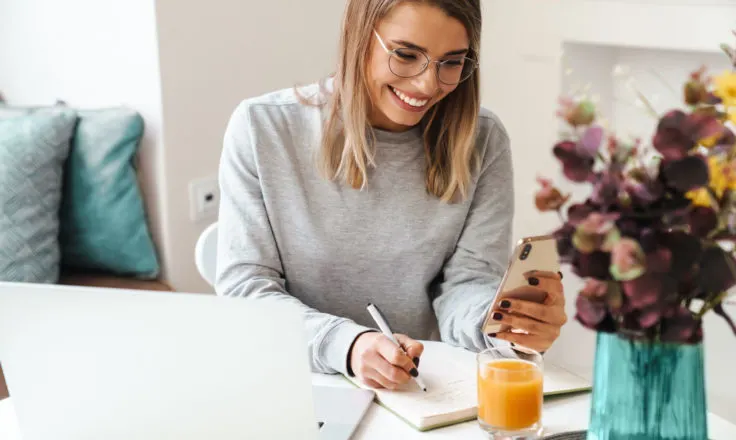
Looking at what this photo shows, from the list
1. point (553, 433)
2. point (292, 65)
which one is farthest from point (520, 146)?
point (553, 433)

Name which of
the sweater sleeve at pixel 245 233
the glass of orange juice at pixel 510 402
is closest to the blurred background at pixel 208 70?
the sweater sleeve at pixel 245 233

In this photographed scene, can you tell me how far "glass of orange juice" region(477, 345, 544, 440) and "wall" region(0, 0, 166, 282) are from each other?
134cm

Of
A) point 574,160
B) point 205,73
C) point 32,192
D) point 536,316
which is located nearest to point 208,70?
point 205,73

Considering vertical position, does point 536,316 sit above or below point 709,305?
below

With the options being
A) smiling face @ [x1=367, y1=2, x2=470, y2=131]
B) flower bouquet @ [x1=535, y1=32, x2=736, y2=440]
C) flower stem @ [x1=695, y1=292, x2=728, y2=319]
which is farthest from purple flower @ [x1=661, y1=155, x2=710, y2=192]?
smiling face @ [x1=367, y1=2, x2=470, y2=131]

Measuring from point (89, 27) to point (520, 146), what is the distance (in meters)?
1.20

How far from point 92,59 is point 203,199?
435 mm

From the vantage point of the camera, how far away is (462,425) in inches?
46.6

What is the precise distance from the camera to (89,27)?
7.57 feet

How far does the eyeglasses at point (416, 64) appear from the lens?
1482 millimetres

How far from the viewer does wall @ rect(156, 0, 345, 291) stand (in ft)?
7.39

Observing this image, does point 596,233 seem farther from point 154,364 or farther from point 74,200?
point 74,200

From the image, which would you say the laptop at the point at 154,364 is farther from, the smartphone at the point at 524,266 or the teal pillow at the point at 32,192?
the teal pillow at the point at 32,192

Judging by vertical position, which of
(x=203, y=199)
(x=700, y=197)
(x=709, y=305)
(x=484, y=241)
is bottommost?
(x=203, y=199)
